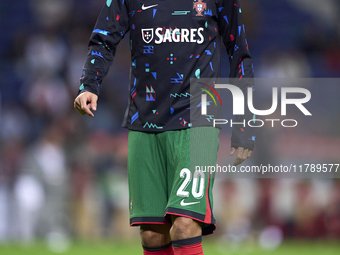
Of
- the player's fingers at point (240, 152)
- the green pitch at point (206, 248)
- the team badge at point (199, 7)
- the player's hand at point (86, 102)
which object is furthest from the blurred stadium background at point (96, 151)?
the team badge at point (199, 7)

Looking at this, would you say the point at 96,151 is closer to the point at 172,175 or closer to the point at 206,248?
the point at 206,248

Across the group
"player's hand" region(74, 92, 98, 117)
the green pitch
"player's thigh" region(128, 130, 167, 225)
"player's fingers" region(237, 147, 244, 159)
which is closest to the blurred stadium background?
the green pitch

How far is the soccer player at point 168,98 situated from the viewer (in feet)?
8.11

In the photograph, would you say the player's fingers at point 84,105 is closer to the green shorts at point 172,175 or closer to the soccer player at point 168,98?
the soccer player at point 168,98

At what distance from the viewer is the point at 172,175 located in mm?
2531

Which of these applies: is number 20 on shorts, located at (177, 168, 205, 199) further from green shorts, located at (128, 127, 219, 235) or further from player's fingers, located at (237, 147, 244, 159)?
player's fingers, located at (237, 147, 244, 159)

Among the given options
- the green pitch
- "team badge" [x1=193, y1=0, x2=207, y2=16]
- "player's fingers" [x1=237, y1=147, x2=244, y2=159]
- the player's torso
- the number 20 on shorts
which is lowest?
the green pitch

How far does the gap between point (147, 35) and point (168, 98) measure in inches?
13.6

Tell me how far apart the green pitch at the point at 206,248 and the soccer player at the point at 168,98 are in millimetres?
2800

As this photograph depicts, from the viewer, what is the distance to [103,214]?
5961 mm

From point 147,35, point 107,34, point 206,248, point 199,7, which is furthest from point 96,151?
point 199,7

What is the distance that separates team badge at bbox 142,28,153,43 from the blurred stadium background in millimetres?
3211

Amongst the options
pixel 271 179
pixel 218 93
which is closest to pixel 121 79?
pixel 271 179

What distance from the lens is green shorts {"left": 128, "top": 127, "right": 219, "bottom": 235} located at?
242 cm
